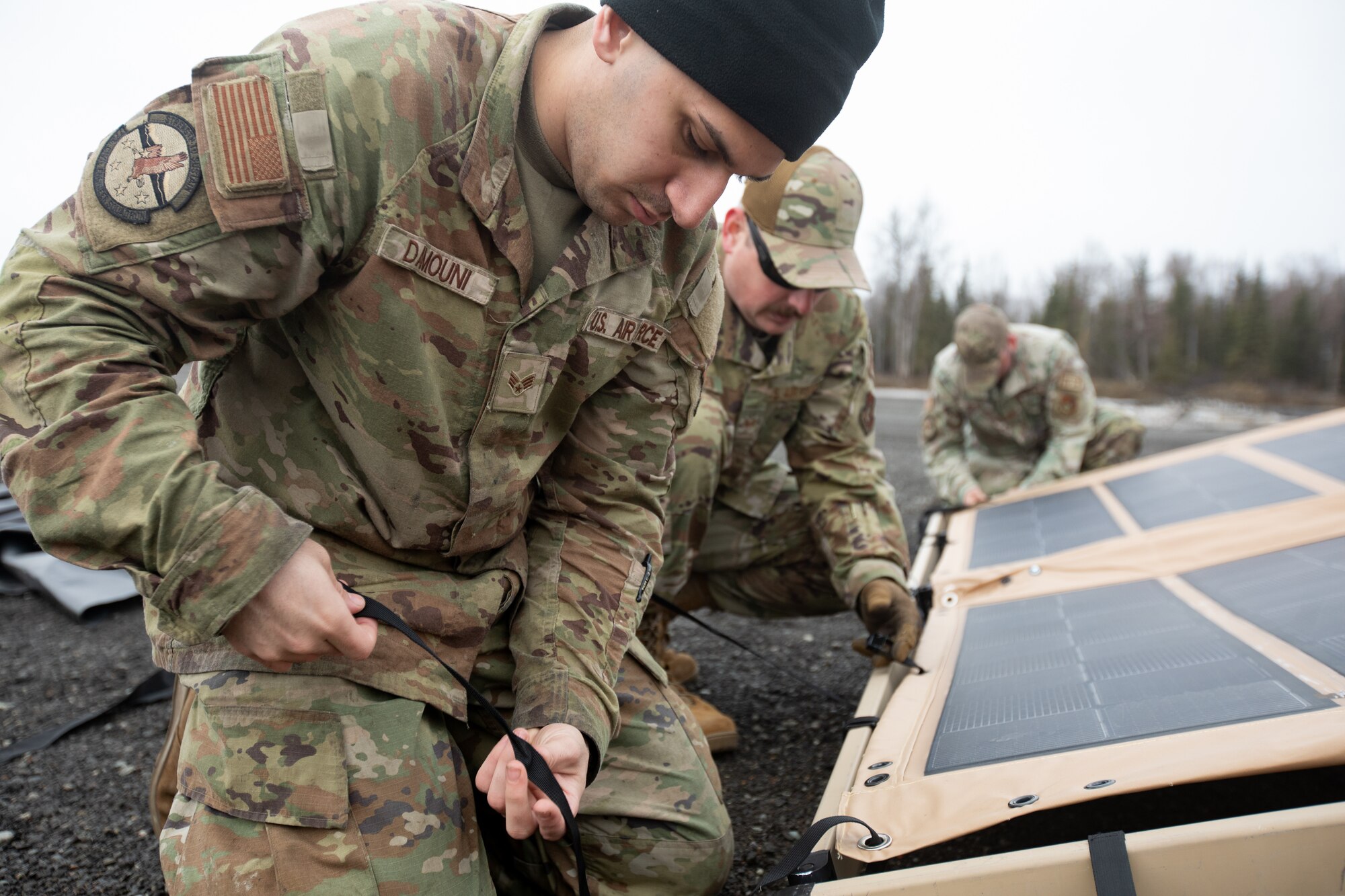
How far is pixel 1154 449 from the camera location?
1142 centimetres

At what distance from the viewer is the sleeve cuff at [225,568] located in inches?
50.8

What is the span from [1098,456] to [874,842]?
525cm

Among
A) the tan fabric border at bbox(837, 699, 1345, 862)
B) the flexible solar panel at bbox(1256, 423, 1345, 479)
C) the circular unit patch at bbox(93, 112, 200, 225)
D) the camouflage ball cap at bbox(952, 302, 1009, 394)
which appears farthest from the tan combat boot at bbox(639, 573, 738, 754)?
the camouflage ball cap at bbox(952, 302, 1009, 394)

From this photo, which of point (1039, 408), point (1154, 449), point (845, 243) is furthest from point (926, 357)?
point (845, 243)

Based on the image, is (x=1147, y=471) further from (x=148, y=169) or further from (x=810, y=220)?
(x=148, y=169)

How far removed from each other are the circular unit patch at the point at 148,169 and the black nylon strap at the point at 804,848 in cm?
138

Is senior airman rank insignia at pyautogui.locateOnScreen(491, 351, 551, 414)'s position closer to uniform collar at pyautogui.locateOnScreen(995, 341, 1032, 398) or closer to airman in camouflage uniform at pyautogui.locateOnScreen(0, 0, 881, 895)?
airman in camouflage uniform at pyautogui.locateOnScreen(0, 0, 881, 895)

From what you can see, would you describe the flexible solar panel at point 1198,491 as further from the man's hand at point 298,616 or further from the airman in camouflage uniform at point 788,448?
the man's hand at point 298,616

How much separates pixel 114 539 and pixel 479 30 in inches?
40.3

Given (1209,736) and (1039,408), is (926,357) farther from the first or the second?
(1209,736)

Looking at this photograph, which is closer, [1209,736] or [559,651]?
[1209,736]

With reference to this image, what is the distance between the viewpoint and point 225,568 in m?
1.29

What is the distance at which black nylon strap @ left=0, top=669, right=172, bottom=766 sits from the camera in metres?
2.83

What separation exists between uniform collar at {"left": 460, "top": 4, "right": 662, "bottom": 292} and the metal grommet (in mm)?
1105
